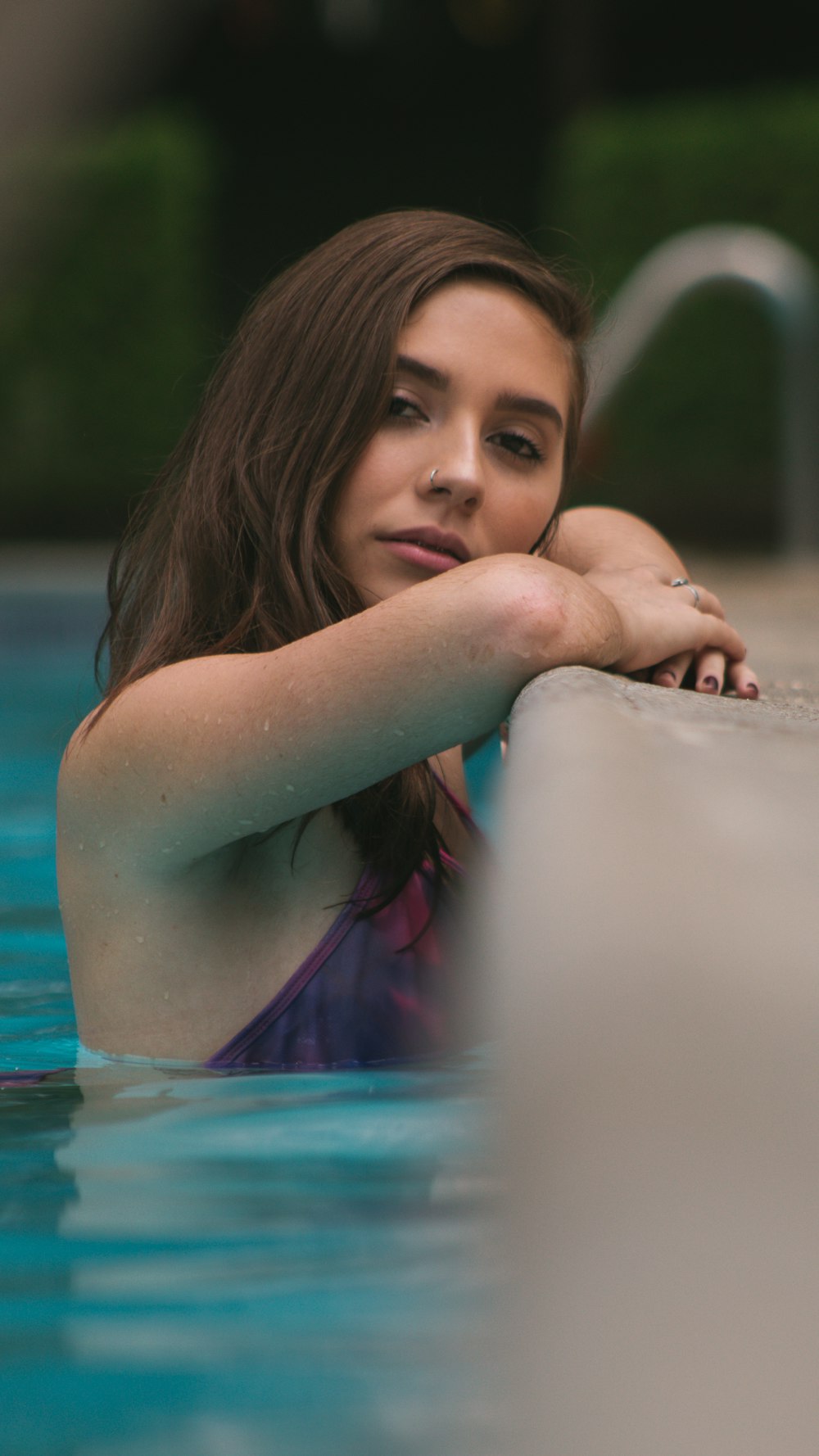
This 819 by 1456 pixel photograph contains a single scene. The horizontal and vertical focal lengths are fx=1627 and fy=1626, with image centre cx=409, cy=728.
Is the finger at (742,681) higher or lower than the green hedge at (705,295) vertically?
lower

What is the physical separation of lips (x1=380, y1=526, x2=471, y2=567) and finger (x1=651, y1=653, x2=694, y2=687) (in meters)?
0.28

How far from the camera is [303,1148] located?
1633mm

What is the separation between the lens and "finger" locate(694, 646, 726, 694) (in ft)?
6.77

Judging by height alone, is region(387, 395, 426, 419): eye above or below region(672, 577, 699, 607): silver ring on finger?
above

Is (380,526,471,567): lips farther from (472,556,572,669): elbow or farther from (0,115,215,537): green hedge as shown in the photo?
(0,115,215,537): green hedge

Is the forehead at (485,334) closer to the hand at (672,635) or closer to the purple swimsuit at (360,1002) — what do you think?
the hand at (672,635)

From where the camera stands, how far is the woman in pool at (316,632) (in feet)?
5.91

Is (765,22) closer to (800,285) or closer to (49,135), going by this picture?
(800,285)

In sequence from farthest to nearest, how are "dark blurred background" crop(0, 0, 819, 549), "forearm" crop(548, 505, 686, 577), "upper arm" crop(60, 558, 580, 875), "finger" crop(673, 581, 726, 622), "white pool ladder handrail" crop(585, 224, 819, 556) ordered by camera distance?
"dark blurred background" crop(0, 0, 819, 549)
"white pool ladder handrail" crop(585, 224, 819, 556)
"forearm" crop(548, 505, 686, 577)
"finger" crop(673, 581, 726, 622)
"upper arm" crop(60, 558, 580, 875)

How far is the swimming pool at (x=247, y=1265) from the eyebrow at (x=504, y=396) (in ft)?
2.80

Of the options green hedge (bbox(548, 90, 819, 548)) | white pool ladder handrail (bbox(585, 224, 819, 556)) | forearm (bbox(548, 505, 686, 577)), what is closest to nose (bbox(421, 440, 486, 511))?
forearm (bbox(548, 505, 686, 577))

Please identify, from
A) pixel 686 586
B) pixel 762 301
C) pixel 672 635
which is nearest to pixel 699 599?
pixel 686 586

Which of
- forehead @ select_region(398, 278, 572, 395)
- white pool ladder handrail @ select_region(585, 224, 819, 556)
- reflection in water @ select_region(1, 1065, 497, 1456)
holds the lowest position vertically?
reflection in water @ select_region(1, 1065, 497, 1456)

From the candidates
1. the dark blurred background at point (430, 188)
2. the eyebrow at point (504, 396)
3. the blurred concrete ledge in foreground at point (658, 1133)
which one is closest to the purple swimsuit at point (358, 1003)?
the eyebrow at point (504, 396)
